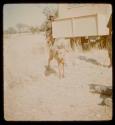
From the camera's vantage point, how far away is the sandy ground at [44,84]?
132cm

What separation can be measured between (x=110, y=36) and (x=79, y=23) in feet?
0.55

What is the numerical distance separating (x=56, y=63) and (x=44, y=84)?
0.12 m

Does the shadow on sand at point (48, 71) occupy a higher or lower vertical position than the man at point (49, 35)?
lower

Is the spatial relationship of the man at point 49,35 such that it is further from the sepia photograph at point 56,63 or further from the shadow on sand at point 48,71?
the shadow on sand at point 48,71

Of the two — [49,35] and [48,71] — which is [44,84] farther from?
[49,35]

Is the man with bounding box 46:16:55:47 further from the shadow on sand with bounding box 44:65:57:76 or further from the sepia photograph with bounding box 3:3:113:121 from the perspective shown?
the shadow on sand with bounding box 44:65:57:76

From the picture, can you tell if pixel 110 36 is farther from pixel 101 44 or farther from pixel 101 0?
pixel 101 0

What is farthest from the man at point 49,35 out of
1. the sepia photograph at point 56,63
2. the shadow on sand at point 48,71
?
the shadow on sand at point 48,71

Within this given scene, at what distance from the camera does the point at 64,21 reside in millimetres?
1326

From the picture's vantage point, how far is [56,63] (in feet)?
4.37

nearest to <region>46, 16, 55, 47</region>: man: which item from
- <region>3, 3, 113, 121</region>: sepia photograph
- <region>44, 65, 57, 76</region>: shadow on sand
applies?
<region>3, 3, 113, 121</region>: sepia photograph

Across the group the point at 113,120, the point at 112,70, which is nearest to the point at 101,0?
the point at 112,70

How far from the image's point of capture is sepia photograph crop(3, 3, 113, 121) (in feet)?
4.33

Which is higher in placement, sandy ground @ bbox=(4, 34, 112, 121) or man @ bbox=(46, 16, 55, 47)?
man @ bbox=(46, 16, 55, 47)
